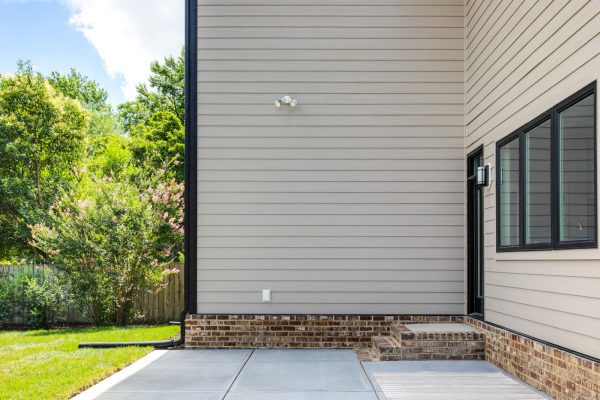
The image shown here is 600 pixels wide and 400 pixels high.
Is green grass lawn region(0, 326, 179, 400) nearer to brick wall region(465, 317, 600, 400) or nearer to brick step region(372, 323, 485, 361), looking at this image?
brick step region(372, 323, 485, 361)

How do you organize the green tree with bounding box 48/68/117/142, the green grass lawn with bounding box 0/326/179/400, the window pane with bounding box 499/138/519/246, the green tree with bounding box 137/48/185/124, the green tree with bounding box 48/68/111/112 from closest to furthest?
the green grass lawn with bounding box 0/326/179/400 → the window pane with bounding box 499/138/519/246 → the green tree with bounding box 137/48/185/124 → the green tree with bounding box 48/68/117/142 → the green tree with bounding box 48/68/111/112

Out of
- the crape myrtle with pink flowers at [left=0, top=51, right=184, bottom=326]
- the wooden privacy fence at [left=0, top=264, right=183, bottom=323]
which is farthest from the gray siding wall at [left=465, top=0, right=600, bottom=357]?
the wooden privacy fence at [left=0, top=264, right=183, bottom=323]

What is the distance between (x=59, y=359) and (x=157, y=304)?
13.1 feet

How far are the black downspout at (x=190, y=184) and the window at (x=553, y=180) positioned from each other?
3431 millimetres

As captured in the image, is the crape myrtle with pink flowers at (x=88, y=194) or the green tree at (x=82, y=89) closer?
the crape myrtle with pink flowers at (x=88, y=194)

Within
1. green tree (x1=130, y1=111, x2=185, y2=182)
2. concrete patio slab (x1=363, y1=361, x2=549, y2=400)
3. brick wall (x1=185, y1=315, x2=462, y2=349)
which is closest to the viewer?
concrete patio slab (x1=363, y1=361, x2=549, y2=400)

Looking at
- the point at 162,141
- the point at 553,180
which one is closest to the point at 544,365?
the point at 553,180

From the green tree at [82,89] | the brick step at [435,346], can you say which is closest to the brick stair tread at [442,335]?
the brick step at [435,346]

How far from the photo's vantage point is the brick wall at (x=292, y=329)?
7.24 meters

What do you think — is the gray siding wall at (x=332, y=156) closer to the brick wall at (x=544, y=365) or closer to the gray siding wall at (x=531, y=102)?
the gray siding wall at (x=531, y=102)

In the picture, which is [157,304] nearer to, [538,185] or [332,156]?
[332,156]

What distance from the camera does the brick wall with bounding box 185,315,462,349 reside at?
724cm

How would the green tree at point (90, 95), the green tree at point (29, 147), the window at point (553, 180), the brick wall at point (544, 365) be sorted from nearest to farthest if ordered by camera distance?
the brick wall at point (544, 365), the window at point (553, 180), the green tree at point (29, 147), the green tree at point (90, 95)

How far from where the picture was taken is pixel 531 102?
17.5ft
